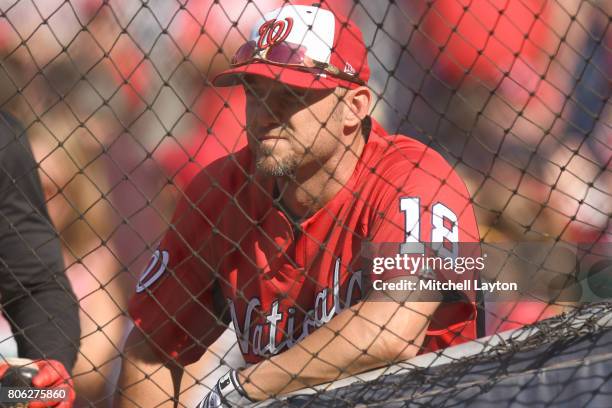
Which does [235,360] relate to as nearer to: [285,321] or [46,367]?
[285,321]

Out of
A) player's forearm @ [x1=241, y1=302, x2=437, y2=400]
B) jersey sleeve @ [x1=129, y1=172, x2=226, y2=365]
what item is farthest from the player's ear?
player's forearm @ [x1=241, y1=302, x2=437, y2=400]

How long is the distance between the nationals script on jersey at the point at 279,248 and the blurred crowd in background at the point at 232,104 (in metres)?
0.23

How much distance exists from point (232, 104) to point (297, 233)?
70 centimetres

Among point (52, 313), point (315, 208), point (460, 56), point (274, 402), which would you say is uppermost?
point (460, 56)

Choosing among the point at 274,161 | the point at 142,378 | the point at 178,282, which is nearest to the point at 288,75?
the point at 274,161

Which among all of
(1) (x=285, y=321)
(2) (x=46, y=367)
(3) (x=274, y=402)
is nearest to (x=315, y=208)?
(1) (x=285, y=321)

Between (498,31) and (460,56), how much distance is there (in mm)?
126

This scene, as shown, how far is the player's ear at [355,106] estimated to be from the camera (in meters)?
2.36

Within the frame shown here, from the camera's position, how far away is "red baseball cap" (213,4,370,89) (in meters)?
2.27

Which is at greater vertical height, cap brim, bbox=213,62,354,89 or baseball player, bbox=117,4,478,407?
cap brim, bbox=213,62,354,89

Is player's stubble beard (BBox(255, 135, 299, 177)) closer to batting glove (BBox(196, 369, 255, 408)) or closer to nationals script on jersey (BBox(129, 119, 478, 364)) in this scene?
nationals script on jersey (BBox(129, 119, 478, 364))

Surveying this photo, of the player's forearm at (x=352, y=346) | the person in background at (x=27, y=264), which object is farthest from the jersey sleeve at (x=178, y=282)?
the player's forearm at (x=352, y=346)

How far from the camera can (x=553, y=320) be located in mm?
2121

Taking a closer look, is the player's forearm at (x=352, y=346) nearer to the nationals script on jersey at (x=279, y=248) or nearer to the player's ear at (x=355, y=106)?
the nationals script on jersey at (x=279, y=248)
